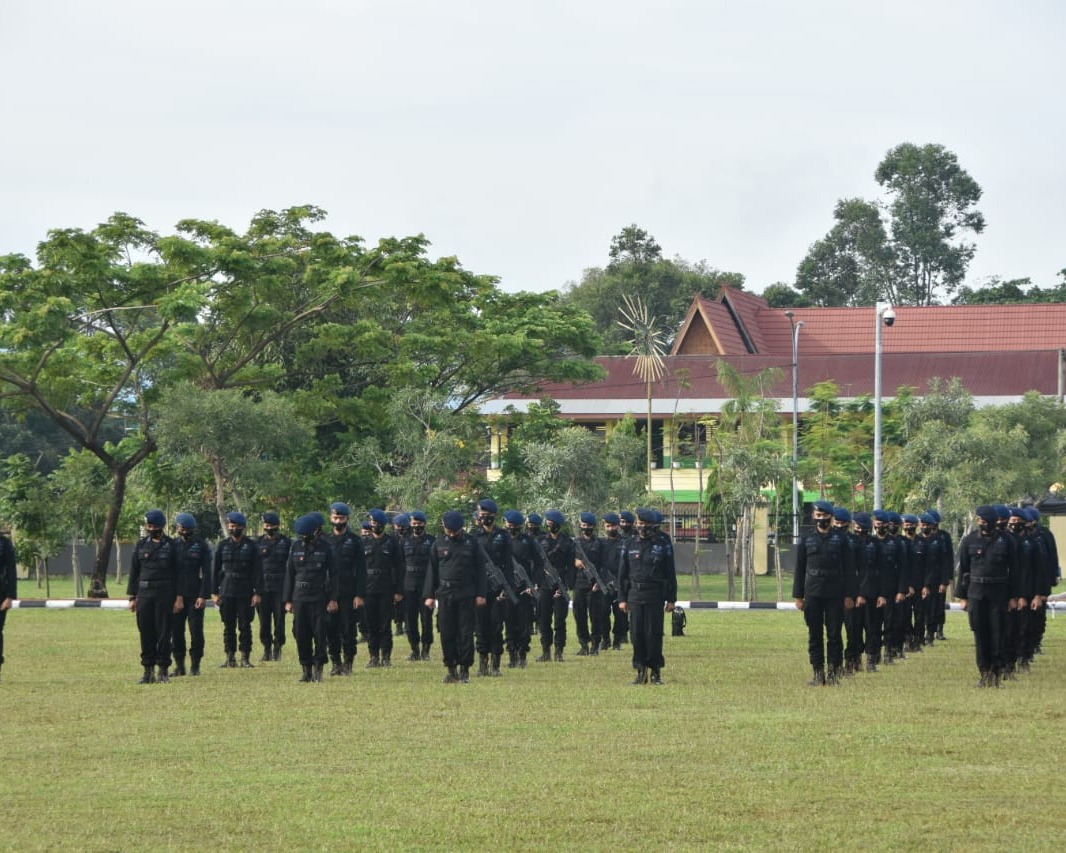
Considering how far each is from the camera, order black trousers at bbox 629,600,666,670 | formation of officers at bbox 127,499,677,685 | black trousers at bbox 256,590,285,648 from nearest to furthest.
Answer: black trousers at bbox 629,600,666,670, formation of officers at bbox 127,499,677,685, black trousers at bbox 256,590,285,648

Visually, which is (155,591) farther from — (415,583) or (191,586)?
(415,583)

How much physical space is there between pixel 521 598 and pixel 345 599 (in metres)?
2.33

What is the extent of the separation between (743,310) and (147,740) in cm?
5585

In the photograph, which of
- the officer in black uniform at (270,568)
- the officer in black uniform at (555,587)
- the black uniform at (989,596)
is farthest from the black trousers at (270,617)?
the black uniform at (989,596)

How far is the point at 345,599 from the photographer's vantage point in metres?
19.7

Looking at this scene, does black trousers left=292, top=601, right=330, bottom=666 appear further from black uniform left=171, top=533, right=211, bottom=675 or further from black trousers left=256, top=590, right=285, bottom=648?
black trousers left=256, top=590, right=285, bottom=648

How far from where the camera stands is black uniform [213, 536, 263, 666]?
67.5 feet

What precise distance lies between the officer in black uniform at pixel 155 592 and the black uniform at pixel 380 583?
83.7 inches

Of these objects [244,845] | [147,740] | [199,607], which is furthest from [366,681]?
[244,845]

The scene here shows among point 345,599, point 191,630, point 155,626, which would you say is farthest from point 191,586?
point 345,599

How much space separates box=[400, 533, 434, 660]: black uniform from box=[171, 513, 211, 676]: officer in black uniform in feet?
9.06

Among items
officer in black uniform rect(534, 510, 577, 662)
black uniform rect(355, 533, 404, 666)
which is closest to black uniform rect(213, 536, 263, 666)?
black uniform rect(355, 533, 404, 666)

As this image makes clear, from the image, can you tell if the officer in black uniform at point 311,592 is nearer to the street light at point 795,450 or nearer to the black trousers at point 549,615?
the black trousers at point 549,615

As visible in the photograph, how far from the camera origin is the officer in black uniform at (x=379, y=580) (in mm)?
20141
